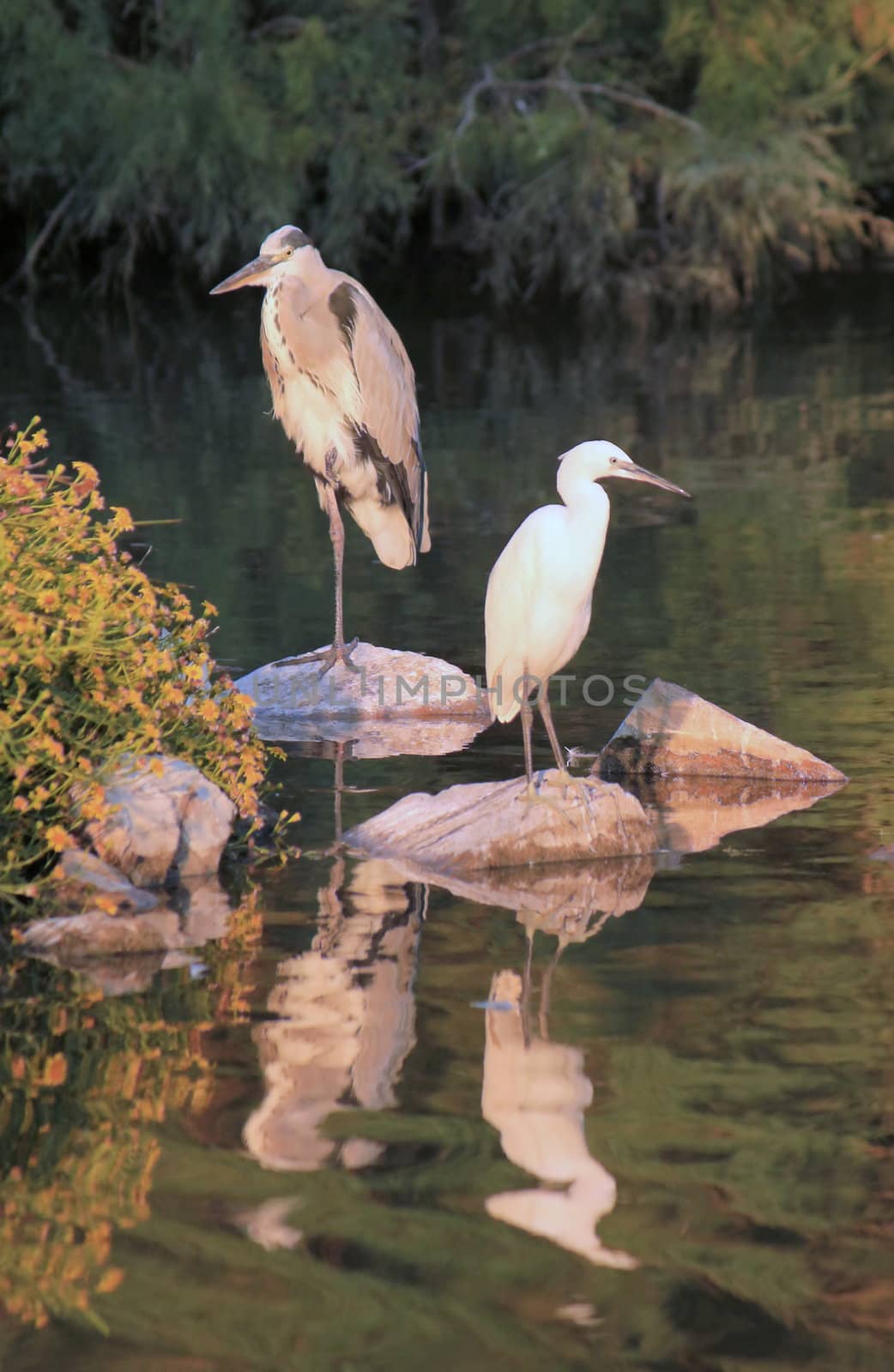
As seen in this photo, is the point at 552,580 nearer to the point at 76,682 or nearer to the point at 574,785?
the point at 574,785

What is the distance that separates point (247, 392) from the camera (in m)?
21.8

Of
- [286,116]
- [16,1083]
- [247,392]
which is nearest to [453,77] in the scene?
[286,116]

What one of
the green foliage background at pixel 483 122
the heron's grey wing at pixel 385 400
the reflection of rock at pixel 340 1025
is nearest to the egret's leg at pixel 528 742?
the reflection of rock at pixel 340 1025

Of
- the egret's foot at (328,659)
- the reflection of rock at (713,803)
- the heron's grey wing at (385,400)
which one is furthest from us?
the heron's grey wing at (385,400)

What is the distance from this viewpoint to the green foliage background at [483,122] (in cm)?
2503

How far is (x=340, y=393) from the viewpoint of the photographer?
31.2 feet

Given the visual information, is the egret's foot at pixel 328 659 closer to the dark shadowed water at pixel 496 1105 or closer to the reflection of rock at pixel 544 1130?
the dark shadowed water at pixel 496 1105

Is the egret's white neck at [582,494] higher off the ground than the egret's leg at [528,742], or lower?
higher

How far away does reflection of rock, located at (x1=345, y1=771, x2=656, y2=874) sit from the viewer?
693 cm

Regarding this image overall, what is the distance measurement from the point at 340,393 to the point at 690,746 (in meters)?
2.44

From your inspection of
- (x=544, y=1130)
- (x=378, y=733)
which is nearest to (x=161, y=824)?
(x=544, y=1130)

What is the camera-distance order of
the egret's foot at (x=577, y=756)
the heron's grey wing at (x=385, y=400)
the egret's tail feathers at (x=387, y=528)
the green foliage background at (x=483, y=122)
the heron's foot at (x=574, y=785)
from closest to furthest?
1. the heron's foot at (x=574, y=785)
2. the egret's foot at (x=577, y=756)
3. the heron's grey wing at (x=385, y=400)
4. the egret's tail feathers at (x=387, y=528)
5. the green foliage background at (x=483, y=122)

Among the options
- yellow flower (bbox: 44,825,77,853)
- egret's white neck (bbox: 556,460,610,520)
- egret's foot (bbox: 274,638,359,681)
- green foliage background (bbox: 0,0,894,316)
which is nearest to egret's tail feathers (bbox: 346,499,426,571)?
egret's foot (bbox: 274,638,359,681)

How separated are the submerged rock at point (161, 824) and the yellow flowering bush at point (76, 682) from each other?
0.09m
